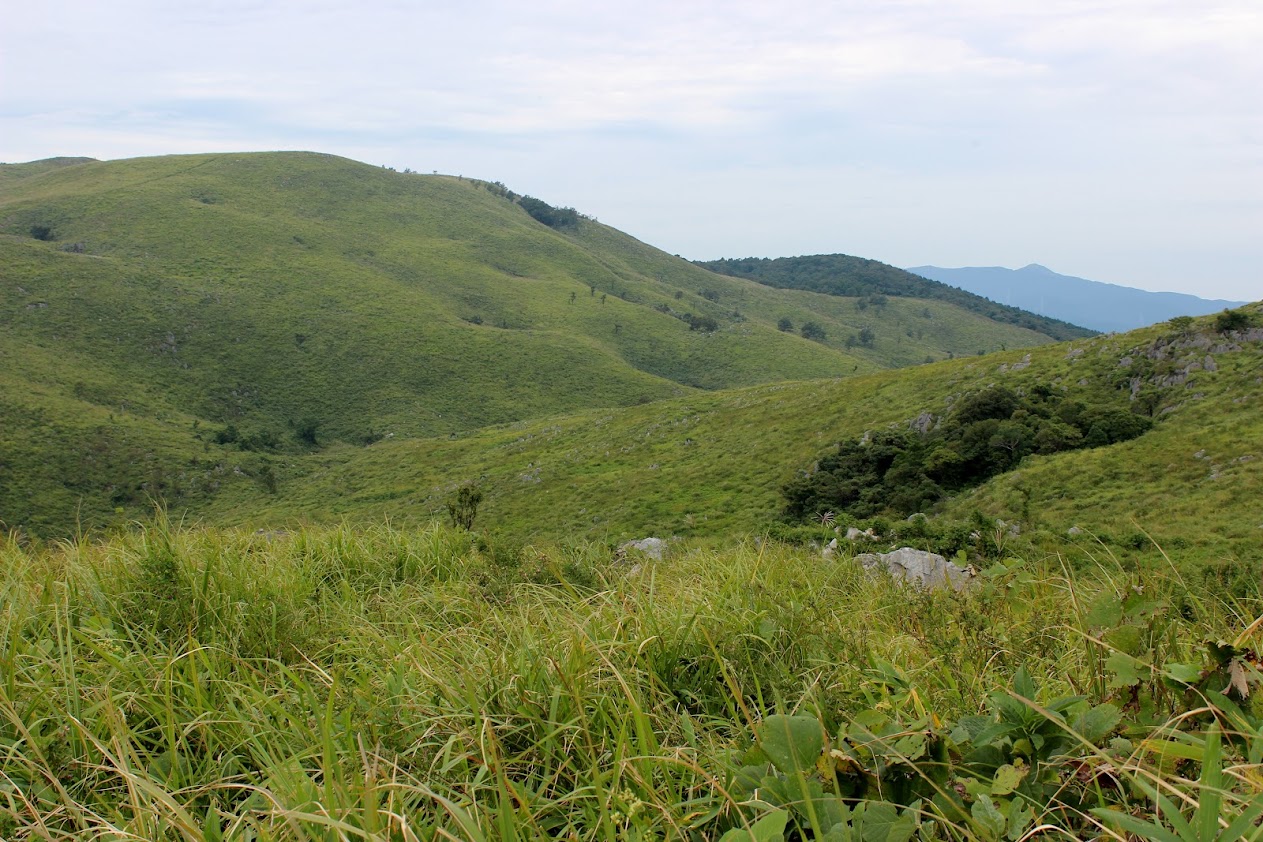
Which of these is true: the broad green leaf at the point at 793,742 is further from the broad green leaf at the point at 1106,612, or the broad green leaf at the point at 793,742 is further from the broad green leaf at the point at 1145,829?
the broad green leaf at the point at 1106,612

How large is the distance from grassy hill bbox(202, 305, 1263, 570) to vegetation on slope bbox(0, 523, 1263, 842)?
4608 mm

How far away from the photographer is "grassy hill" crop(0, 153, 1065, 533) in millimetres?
66938

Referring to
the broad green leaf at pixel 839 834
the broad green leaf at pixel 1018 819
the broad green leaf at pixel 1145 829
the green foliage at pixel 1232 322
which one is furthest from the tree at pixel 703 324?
the broad green leaf at pixel 1145 829

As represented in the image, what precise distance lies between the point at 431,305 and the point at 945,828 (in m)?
117

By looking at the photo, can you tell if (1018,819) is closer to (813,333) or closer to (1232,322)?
(1232,322)

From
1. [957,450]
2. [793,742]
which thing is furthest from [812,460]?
[793,742]

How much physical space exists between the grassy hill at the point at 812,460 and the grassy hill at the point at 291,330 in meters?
12.1

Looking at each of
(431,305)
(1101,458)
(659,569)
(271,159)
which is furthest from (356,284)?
(659,569)

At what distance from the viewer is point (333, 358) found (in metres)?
95.6

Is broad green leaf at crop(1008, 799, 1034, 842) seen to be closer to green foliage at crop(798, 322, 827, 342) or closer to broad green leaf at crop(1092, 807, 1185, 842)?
broad green leaf at crop(1092, 807, 1185, 842)

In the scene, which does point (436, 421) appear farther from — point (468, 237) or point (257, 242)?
point (468, 237)

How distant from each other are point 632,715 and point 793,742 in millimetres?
926

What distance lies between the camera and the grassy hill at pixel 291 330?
66.9m

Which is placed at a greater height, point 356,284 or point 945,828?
point 356,284
